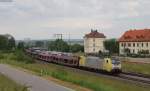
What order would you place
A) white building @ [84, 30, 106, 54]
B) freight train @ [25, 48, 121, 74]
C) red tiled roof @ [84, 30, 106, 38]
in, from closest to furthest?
freight train @ [25, 48, 121, 74], white building @ [84, 30, 106, 54], red tiled roof @ [84, 30, 106, 38]

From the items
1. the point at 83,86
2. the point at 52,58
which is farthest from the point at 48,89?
the point at 52,58

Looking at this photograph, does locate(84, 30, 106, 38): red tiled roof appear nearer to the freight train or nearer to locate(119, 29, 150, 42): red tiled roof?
locate(119, 29, 150, 42): red tiled roof

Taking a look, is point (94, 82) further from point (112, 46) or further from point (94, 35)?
point (94, 35)

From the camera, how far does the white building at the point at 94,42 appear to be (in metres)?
167

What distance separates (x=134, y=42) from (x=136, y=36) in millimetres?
2088

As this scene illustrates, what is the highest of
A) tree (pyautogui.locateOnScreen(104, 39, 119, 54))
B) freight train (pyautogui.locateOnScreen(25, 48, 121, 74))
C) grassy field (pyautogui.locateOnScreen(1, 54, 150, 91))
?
tree (pyautogui.locateOnScreen(104, 39, 119, 54))

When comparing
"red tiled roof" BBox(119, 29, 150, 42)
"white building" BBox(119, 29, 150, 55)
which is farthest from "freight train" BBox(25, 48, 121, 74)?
"red tiled roof" BBox(119, 29, 150, 42)

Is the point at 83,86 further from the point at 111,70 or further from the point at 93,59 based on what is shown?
the point at 93,59

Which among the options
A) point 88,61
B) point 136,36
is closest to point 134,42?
point 136,36

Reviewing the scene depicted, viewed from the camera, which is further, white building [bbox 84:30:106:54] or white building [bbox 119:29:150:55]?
white building [bbox 84:30:106:54]

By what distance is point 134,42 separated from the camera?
442 ft

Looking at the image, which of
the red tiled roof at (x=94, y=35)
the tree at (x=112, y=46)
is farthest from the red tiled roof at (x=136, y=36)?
the red tiled roof at (x=94, y=35)

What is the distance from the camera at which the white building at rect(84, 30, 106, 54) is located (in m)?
167

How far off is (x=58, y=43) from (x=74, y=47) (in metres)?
15.6
